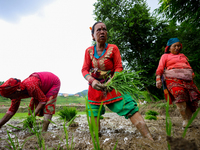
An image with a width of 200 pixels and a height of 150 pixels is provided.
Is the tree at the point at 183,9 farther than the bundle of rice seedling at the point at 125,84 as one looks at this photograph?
Yes

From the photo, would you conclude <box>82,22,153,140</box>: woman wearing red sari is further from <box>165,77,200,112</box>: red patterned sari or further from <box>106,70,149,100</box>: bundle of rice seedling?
<box>165,77,200,112</box>: red patterned sari

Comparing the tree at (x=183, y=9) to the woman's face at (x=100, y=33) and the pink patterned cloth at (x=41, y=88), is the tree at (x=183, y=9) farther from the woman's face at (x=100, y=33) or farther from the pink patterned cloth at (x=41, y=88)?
the pink patterned cloth at (x=41, y=88)

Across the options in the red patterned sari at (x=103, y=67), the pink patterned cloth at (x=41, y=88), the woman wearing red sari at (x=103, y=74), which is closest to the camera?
the woman wearing red sari at (x=103, y=74)

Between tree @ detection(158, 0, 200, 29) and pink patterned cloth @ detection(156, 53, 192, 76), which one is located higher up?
tree @ detection(158, 0, 200, 29)

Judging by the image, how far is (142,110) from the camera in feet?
20.9

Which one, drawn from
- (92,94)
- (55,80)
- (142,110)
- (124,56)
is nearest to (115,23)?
(124,56)

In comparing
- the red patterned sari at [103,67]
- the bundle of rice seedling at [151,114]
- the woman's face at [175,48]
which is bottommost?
the bundle of rice seedling at [151,114]

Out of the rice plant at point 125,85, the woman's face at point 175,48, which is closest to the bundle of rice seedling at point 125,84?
the rice plant at point 125,85

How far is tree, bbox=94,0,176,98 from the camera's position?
871 cm

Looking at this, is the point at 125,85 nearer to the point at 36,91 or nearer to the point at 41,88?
the point at 36,91

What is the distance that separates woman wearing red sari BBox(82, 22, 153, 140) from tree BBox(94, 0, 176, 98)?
6.74 meters

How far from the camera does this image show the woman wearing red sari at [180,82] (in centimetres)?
228

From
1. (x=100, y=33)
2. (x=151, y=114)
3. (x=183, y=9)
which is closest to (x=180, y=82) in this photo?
(x=100, y=33)

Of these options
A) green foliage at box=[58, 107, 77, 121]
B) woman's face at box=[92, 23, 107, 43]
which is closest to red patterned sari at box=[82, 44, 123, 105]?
woman's face at box=[92, 23, 107, 43]
